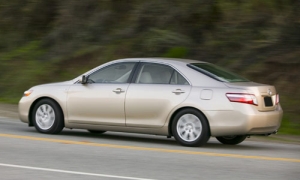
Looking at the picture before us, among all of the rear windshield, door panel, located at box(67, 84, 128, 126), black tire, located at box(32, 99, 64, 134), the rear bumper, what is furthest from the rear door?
black tire, located at box(32, 99, 64, 134)

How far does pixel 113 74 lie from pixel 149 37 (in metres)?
7.64

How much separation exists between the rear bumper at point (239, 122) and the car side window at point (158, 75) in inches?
35.5

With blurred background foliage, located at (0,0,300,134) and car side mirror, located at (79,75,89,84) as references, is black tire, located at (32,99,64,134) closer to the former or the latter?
car side mirror, located at (79,75,89,84)

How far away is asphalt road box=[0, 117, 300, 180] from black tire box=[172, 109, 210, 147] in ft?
0.45

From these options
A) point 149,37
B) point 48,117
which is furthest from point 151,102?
point 149,37

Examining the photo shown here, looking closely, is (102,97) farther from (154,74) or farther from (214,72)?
(214,72)

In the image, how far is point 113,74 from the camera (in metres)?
11.9

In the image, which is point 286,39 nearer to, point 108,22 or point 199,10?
point 199,10

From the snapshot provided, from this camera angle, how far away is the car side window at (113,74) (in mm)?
11750

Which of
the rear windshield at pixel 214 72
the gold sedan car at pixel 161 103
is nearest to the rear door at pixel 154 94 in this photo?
the gold sedan car at pixel 161 103

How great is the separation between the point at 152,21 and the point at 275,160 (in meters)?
10.8

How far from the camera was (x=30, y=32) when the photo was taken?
23141 millimetres

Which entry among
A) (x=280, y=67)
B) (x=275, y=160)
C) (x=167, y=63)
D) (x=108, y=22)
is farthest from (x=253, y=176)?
(x=108, y=22)

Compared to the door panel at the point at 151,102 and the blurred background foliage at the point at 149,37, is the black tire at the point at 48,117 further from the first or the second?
the blurred background foliage at the point at 149,37
